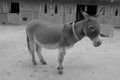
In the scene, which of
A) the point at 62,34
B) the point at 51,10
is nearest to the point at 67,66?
the point at 62,34

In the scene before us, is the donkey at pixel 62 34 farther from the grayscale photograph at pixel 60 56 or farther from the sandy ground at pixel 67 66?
the sandy ground at pixel 67 66

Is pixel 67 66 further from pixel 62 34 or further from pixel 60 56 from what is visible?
pixel 62 34

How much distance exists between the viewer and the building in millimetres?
16391

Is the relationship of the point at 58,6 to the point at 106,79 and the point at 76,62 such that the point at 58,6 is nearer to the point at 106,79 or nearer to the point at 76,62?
the point at 76,62

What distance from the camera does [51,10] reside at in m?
16.6

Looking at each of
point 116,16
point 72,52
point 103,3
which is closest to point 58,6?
point 103,3

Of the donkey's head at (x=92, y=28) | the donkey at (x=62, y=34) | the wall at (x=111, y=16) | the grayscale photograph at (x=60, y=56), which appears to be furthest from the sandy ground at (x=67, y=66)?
the wall at (x=111, y=16)

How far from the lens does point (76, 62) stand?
6.02 meters

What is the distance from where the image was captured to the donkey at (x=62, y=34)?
4262mm

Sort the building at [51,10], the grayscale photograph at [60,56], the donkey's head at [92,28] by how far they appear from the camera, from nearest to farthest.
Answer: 1. the donkey's head at [92,28]
2. the grayscale photograph at [60,56]
3. the building at [51,10]

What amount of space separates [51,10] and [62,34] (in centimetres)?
1231

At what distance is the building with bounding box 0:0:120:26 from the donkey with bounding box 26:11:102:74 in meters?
11.5

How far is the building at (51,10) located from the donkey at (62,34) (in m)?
11.5

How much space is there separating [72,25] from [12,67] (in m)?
2.47
